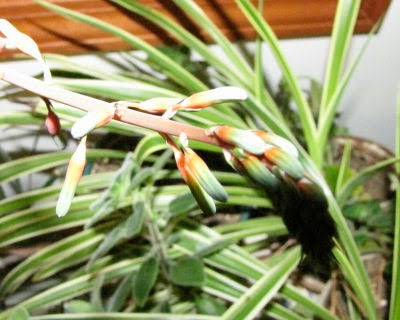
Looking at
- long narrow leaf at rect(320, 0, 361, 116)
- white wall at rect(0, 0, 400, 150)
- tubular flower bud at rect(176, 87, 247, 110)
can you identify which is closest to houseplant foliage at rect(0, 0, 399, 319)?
long narrow leaf at rect(320, 0, 361, 116)

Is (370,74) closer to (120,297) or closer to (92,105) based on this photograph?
(120,297)

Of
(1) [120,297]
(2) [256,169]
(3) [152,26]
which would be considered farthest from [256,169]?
(3) [152,26]

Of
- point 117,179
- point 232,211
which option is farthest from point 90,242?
point 232,211

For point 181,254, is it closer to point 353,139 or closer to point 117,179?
point 117,179

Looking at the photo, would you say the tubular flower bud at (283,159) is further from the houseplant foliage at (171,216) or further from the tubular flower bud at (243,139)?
the houseplant foliage at (171,216)

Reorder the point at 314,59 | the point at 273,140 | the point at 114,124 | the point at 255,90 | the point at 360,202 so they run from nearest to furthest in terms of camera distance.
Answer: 1. the point at 273,140
2. the point at 114,124
3. the point at 255,90
4. the point at 360,202
5. the point at 314,59

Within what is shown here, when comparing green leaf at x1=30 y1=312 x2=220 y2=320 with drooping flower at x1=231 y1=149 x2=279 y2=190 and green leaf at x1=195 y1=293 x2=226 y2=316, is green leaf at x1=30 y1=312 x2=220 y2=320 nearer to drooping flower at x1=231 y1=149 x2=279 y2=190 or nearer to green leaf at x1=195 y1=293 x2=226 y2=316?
green leaf at x1=195 y1=293 x2=226 y2=316
